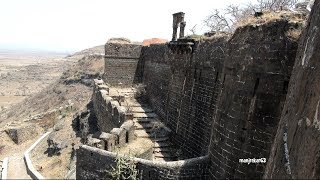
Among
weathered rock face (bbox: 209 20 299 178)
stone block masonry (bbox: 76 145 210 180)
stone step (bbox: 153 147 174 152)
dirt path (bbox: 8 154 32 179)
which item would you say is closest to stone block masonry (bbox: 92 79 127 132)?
stone step (bbox: 153 147 174 152)

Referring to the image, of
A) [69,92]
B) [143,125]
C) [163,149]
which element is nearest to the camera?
[163,149]

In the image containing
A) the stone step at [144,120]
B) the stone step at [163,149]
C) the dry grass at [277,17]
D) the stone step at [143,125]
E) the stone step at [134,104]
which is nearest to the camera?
the dry grass at [277,17]

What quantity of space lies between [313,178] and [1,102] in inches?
2775

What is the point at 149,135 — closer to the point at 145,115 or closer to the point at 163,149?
the point at 163,149

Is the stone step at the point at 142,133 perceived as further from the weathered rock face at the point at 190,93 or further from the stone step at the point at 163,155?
the stone step at the point at 163,155

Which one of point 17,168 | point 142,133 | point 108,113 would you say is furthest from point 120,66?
point 17,168

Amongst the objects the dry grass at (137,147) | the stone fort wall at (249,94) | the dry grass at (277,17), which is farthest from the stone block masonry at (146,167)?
the dry grass at (277,17)

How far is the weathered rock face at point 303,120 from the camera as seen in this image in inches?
217

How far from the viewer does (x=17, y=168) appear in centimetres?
1773

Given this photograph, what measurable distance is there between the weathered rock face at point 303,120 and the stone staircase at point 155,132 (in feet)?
25.9

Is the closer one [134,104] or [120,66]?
[134,104]

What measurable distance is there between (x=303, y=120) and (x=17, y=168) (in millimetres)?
15263

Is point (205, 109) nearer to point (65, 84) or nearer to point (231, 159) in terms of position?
point (231, 159)

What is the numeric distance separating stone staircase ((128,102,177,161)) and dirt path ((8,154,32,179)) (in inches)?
212
